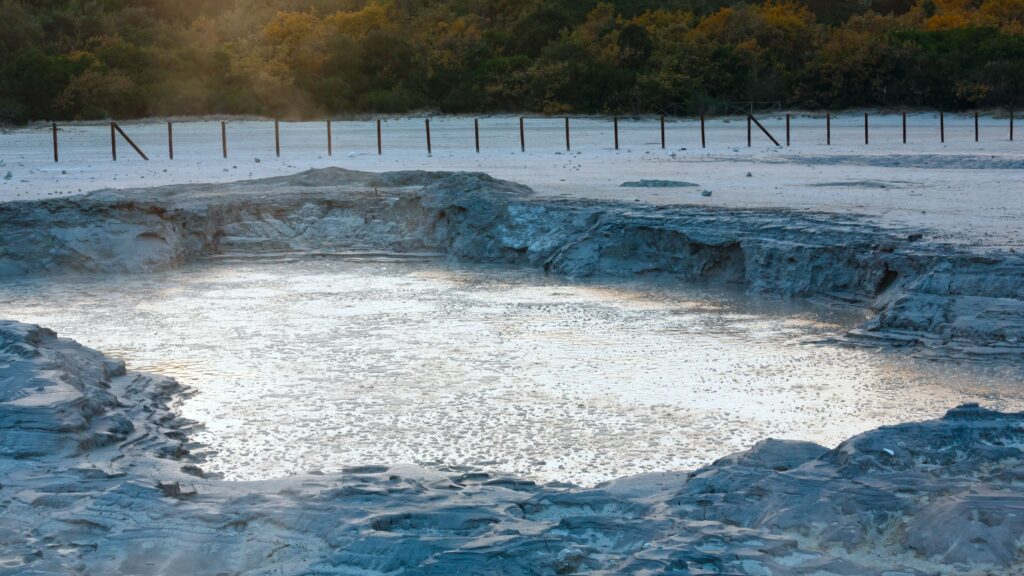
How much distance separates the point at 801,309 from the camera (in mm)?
9703

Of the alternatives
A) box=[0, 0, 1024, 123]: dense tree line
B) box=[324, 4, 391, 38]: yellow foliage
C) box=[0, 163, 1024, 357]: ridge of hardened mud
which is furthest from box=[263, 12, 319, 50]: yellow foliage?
box=[0, 163, 1024, 357]: ridge of hardened mud

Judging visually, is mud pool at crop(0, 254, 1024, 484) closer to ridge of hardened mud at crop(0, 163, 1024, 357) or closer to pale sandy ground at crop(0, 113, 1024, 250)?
ridge of hardened mud at crop(0, 163, 1024, 357)

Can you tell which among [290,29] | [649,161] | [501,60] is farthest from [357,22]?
[649,161]

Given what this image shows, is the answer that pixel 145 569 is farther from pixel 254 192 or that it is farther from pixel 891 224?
pixel 254 192

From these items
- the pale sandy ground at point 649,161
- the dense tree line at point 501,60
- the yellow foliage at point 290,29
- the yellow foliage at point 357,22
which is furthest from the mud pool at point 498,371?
the yellow foliage at point 357,22

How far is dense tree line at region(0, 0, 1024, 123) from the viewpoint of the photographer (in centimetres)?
3962

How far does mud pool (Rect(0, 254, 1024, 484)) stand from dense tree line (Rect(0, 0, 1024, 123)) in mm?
29500

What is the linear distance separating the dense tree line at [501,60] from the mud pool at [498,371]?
29.5 meters

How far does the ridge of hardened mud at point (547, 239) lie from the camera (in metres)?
8.43

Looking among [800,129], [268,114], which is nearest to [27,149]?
[268,114]

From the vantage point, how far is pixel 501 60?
42.4 metres

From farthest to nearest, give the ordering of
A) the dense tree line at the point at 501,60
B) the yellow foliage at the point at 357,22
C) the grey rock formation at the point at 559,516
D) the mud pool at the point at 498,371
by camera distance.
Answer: the yellow foliage at the point at 357,22 < the dense tree line at the point at 501,60 < the mud pool at the point at 498,371 < the grey rock formation at the point at 559,516

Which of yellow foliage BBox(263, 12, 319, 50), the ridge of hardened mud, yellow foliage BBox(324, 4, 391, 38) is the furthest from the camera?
Answer: yellow foliage BBox(324, 4, 391, 38)

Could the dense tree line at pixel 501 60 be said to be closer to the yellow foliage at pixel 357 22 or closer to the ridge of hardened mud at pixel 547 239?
the yellow foliage at pixel 357 22
